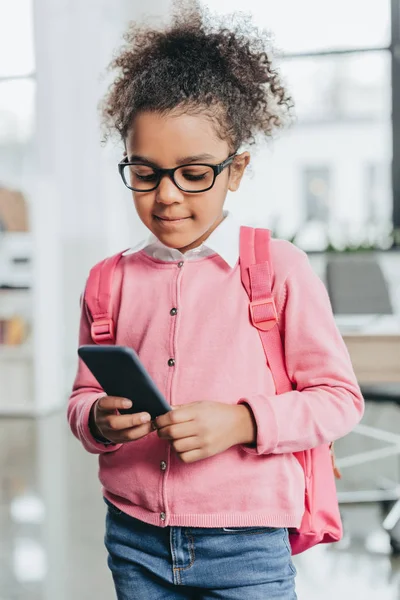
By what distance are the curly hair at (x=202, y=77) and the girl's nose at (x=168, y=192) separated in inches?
3.2

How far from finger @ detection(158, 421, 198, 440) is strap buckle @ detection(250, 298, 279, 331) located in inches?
6.2

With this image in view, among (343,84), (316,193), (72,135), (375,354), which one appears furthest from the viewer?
(316,193)

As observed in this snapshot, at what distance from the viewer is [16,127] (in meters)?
5.71

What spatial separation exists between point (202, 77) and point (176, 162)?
112mm

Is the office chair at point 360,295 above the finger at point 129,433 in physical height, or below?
below

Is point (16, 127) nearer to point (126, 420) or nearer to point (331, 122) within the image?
point (331, 122)

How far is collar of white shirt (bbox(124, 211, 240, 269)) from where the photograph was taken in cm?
91

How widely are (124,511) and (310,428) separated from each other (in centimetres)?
24

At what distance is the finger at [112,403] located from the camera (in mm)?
797

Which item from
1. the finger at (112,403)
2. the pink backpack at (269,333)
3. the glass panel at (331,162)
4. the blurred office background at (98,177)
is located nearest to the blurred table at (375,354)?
the blurred office background at (98,177)

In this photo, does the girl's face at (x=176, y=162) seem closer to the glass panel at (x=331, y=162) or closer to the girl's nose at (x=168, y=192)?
the girl's nose at (x=168, y=192)

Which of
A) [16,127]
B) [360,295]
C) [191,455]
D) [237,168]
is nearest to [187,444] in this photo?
[191,455]

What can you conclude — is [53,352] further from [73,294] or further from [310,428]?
[310,428]

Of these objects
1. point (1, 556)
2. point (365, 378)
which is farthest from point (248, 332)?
point (1, 556)
